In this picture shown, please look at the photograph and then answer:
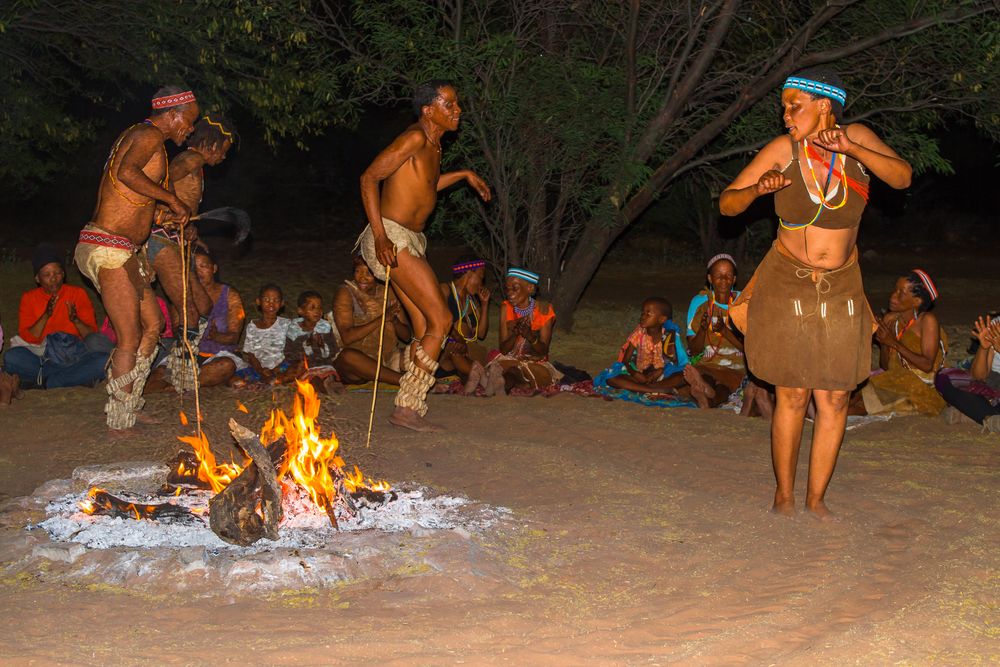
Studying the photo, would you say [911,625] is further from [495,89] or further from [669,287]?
[669,287]

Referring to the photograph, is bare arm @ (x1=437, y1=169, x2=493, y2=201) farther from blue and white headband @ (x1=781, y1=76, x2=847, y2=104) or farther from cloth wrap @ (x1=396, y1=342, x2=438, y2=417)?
blue and white headband @ (x1=781, y1=76, x2=847, y2=104)

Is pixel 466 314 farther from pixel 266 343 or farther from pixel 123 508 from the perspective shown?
pixel 123 508

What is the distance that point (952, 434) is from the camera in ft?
22.5

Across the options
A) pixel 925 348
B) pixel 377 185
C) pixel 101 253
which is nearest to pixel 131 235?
pixel 101 253

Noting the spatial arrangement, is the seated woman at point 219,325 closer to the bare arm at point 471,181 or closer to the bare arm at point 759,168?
the bare arm at point 471,181

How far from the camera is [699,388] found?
7.95 metres

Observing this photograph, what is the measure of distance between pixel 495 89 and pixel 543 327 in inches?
89.9

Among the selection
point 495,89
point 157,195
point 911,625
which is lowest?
point 911,625

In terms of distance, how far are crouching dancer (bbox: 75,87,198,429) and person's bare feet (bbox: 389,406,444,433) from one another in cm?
150

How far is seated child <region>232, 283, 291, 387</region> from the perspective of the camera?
8438mm

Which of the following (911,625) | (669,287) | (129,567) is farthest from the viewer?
(669,287)

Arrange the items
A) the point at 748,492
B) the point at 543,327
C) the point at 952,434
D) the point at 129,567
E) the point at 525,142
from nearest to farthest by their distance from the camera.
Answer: the point at 129,567
the point at 748,492
the point at 952,434
the point at 543,327
the point at 525,142

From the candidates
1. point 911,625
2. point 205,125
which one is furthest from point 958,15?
point 911,625

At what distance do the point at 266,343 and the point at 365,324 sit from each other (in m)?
0.79
